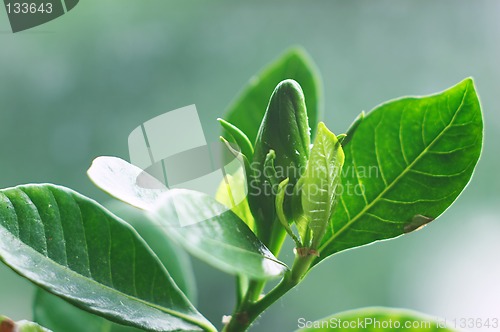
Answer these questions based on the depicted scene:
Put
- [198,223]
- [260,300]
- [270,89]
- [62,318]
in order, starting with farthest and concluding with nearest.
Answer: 1. [270,89]
2. [62,318]
3. [260,300]
4. [198,223]

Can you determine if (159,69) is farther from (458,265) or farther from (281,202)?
(281,202)

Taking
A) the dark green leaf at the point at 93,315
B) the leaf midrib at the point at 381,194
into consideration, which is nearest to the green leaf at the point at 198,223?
the leaf midrib at the point at 381,194

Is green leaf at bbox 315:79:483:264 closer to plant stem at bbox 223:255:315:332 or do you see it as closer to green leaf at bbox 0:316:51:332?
plant stem at bbox 223:255:315:332

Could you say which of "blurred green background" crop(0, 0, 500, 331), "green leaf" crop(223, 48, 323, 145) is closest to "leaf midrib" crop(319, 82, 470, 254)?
"green leaf" crop(223, 48, 323, 145)

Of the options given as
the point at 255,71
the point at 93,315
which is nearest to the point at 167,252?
the point at 93,315

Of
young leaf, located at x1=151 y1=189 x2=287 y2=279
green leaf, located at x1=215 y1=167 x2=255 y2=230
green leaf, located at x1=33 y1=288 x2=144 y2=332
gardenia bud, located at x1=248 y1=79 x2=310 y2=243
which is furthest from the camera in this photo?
green leaf, located at x1=33 y1=288 x2=144 y2=332

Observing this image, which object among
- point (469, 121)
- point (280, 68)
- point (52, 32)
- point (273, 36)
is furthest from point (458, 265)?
point (52, 32)

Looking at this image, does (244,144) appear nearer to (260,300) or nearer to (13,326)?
(260,300)
